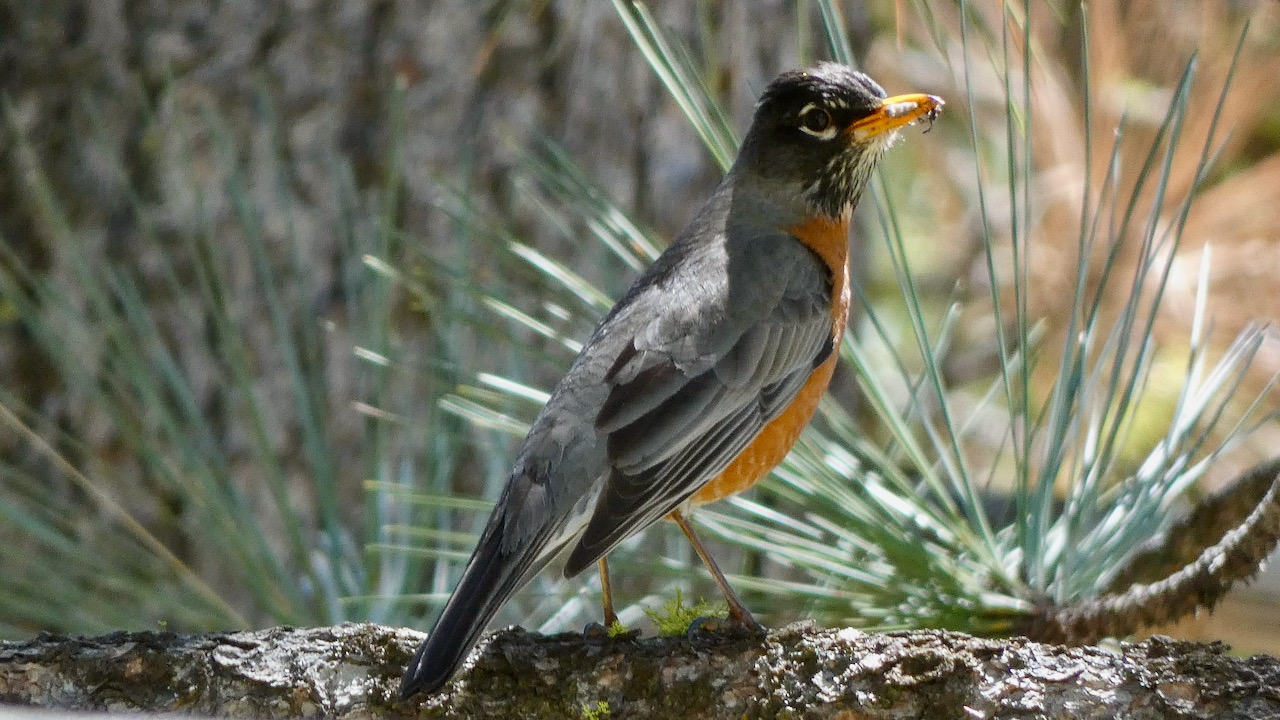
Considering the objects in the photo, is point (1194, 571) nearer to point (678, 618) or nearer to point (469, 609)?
point (678, 618)

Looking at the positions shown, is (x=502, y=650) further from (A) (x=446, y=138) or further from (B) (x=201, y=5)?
(B) (x=201, y=5)

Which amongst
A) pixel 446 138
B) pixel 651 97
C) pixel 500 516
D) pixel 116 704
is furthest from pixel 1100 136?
pixel 116 704

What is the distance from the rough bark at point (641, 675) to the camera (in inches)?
58.9

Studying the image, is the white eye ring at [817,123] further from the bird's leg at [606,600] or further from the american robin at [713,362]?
the bird's leg at [606,600]

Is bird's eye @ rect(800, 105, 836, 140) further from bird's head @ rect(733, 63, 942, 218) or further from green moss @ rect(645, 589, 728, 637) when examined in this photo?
green moss @ rect(645, 589, 728, 637)

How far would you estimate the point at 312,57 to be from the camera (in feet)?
11.9

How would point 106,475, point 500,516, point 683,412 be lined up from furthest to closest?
1. point 106,475
2. point 683,412
3. point 500,516

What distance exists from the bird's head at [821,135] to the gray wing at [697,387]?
233 millimetres

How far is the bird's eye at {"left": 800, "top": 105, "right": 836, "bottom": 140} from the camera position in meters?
2.55

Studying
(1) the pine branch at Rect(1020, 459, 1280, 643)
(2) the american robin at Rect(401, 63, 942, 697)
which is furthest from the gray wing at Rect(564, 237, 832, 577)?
(1) the pine branch at Rect(1020, 459, 1280, 643)

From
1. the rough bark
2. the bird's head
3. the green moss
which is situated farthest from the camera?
the bird's head

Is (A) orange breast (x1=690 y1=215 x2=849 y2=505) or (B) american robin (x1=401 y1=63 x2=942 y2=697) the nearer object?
(B) american robin (x1=401 y1=63 x2=942 y2=697)

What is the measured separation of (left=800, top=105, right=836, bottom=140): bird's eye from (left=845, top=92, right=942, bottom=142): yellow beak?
5 cm

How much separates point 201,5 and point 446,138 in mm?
782
